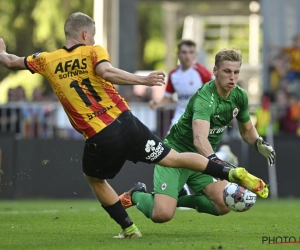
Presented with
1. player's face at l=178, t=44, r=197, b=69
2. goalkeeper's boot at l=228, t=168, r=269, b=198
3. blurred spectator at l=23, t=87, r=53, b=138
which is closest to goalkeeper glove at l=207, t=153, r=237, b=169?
goalkeeper's boot at l=228, t=168, r=269, b=198

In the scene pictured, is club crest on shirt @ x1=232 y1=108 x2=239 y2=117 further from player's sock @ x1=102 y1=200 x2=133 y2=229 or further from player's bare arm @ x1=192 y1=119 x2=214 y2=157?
player's sock @ x1=102 y1=200 x2=133 y2=229

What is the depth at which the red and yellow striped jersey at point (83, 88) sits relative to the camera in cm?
810

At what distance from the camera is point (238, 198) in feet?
28.1

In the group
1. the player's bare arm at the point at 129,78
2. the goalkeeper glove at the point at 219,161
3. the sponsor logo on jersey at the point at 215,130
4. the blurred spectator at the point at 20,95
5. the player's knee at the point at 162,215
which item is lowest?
the player's knee at the point at 162,215

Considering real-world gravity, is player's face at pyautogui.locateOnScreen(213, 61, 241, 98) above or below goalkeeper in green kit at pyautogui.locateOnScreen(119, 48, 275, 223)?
above

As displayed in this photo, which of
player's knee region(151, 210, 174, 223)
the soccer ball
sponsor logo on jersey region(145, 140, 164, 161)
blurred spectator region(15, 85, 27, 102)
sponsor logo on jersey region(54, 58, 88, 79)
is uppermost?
sponsor logo on jersey region(54, 58, 88, 79)

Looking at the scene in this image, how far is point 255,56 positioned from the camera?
37.2 meters

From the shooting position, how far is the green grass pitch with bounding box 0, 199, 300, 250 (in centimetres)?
792

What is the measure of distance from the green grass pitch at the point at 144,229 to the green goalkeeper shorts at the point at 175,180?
46 cm

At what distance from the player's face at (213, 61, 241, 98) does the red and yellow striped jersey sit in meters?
1.39

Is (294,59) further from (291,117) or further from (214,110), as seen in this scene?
(214,110)

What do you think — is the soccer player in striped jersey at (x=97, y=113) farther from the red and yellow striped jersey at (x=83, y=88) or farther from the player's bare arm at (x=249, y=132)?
the player's bare arm at (x=249, y=132)

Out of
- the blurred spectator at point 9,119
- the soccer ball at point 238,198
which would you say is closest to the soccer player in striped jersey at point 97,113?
the soccer ball at point 238,198

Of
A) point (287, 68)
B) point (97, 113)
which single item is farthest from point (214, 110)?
point (287, 68)
